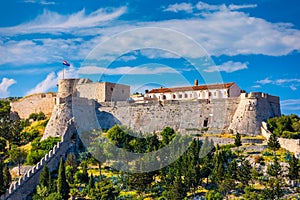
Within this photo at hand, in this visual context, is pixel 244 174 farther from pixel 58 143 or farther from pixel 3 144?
pixel 3 144

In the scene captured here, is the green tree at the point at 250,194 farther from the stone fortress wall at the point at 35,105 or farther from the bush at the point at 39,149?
the stone fortress wall at the point at 35,105

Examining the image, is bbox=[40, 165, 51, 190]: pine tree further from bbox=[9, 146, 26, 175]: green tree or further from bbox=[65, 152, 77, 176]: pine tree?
bbox=[9, 146, 26, 175]: green tree

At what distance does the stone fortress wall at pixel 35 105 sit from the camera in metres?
69.1

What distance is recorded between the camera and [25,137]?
6116 centimetres

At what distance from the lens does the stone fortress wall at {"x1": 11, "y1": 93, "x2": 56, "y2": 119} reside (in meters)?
69.1

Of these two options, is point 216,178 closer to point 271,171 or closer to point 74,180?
point 271,171

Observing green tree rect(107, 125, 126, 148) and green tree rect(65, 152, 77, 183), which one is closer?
green tree rect(65, 152, 77, 183)

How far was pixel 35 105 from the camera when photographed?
70.6 m

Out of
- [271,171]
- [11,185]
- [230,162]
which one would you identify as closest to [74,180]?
[11,185]

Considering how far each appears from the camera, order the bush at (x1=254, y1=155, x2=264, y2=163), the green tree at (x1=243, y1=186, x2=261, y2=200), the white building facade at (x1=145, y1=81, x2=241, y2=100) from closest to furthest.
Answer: the green tree at (x1=243, y1=186, x2=261, y2=200), the bush at (x1=254, y1=155, x2=264, y2=163), the white building facade at (x1=145, y1=81, x2=241, y2=100)

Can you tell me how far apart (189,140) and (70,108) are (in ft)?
54.4

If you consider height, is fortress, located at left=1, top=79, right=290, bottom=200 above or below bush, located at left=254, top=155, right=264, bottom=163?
above

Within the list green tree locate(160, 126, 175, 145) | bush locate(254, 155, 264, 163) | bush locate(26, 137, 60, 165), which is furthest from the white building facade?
bush locate(26, 137, 60, 165)

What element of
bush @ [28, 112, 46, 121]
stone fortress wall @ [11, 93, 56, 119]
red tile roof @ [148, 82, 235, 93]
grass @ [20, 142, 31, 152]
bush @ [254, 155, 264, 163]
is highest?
red tile roof @ [148, 82, 235, 93]
